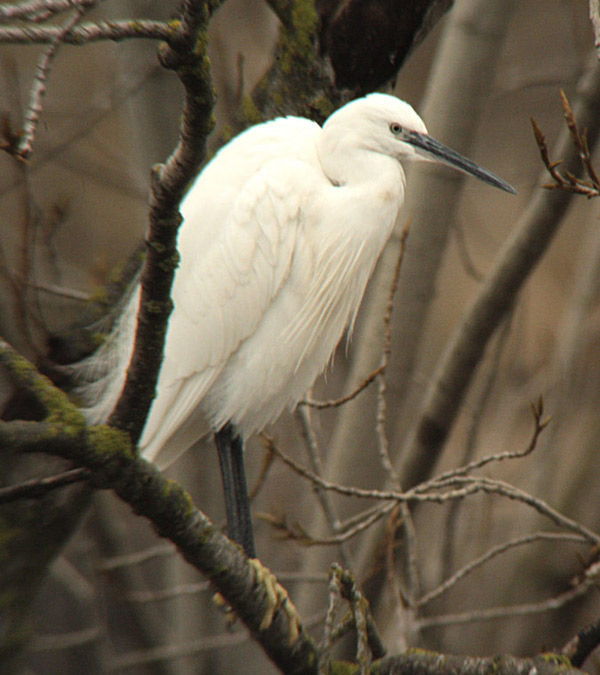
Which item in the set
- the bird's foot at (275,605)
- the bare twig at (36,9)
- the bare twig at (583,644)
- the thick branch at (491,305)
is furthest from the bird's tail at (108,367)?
the bare twig at (36,9)

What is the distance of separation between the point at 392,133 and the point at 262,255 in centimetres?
47

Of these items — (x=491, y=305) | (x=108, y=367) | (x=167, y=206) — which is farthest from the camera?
(x=491, y=305)

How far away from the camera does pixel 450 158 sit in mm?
2166

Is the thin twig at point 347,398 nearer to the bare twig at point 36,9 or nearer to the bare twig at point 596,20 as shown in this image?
the bare twig at point 596,20

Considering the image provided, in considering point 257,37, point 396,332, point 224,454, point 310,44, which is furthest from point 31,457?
point 257,37

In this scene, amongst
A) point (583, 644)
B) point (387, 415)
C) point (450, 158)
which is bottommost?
point (387, 415)

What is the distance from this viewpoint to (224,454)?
8.43 feet

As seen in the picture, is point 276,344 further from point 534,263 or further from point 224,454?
point 534,263

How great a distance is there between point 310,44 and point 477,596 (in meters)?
3.13

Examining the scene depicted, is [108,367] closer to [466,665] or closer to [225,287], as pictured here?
[225,287]

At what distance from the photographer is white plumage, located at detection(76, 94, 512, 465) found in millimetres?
2312

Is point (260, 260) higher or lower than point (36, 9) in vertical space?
lower

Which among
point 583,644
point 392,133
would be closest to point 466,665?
point 583,644

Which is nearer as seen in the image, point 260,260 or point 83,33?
point 83,33
